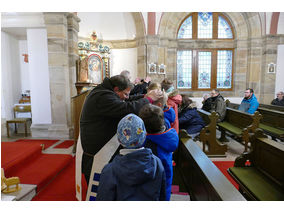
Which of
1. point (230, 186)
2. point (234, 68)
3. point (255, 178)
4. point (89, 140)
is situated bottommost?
point (255, 178)

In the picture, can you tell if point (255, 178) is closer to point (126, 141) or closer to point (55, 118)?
point (126, 141)

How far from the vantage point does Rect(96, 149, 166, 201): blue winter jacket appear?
120cm

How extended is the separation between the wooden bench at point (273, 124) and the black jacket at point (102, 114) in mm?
4115

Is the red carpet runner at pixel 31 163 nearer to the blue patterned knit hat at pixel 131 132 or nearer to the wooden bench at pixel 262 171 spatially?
the blue patterned knit hat at pixel 131 132

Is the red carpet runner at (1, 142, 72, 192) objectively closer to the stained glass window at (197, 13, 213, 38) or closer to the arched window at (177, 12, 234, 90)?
the arched window at (177, 12, 234, 90)

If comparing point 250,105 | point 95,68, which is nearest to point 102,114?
point 250,105

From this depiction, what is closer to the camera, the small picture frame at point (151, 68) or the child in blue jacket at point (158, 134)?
the child in blue jacket at point (158, 134)

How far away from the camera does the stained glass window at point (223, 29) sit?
10734 millimetres

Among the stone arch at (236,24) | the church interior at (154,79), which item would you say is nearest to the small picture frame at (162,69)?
the church interior at (154,79)

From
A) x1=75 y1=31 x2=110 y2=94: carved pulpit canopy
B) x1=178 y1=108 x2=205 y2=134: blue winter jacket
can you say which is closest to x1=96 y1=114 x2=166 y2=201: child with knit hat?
x1=178 y1=108 x2=205 y2=134: blue winter jacket

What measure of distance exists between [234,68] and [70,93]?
878 centimetres

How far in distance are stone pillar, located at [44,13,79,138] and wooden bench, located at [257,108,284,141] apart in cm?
529

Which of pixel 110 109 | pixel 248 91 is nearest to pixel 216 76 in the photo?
pixel 248 91

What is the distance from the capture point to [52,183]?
132 inches
